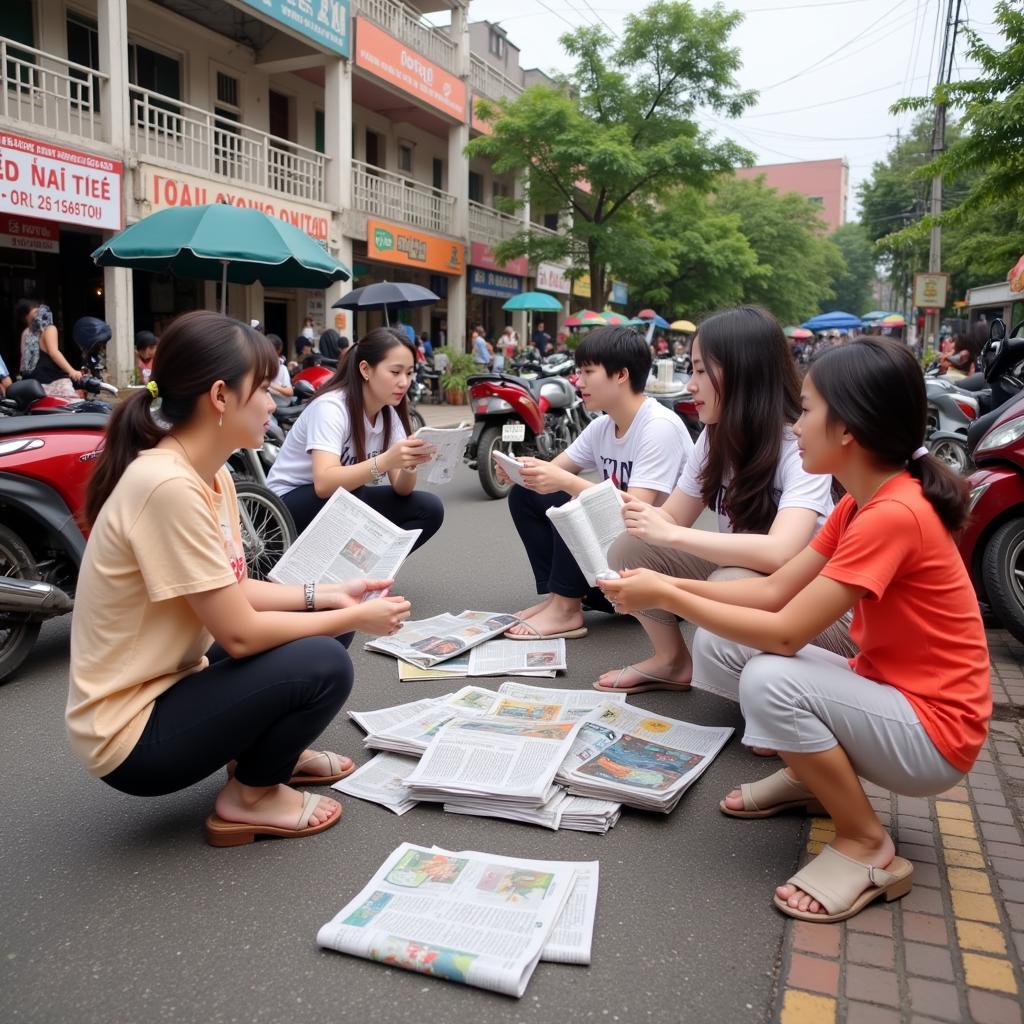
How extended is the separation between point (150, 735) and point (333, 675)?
44 cm

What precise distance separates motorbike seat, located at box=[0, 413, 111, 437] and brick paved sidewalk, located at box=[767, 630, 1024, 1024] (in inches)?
121

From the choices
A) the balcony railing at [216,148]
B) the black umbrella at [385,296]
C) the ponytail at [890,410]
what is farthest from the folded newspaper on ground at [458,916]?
the balcony railing at [216,148]

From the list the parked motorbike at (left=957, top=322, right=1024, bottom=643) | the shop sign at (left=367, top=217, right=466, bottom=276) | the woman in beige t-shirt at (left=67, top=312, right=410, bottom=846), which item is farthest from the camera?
the shop sign at (left=367, top=217, right=466, bottom=276)

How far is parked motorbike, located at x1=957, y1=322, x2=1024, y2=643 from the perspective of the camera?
13.3 ft

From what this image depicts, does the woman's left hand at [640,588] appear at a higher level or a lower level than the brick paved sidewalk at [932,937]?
higher

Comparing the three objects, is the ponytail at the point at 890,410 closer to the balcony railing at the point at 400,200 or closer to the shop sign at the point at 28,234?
the shop sign at the point at 28,234

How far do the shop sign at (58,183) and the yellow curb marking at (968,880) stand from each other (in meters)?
11.1

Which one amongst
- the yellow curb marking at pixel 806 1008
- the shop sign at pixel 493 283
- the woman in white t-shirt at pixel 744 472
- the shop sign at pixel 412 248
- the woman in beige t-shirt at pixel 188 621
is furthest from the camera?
the shop sign at pixel 493 283

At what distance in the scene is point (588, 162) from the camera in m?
20.2

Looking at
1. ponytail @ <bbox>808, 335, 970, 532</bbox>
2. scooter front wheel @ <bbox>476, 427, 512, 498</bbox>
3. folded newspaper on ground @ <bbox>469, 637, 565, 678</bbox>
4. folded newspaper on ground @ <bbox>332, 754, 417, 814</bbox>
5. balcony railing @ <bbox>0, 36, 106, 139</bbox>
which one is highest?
balcony railing @ <bbox>0, 36, 106, 139</bbox>

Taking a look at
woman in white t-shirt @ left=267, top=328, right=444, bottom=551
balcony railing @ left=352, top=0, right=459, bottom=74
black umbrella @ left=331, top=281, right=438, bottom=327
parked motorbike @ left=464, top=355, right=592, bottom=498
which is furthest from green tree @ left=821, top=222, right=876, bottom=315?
woman in white t-shirt @ left=267, top=328, right=444, bottom=551

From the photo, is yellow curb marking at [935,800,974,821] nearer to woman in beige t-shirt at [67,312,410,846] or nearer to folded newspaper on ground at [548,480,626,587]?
folded newspaper on ground at [548,480,626,587]

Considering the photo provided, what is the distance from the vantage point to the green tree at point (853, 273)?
68812mm

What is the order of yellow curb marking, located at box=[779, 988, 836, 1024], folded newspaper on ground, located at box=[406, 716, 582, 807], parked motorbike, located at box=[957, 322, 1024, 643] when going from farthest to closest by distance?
1. parked motorbike, located at box=[957, 322, 1024, 643]
2. folded newspaper on ground, located at box=[406, 716, 582, 807]
3. yellow curb marking, located at box=[779, 988, 836, 1024]
